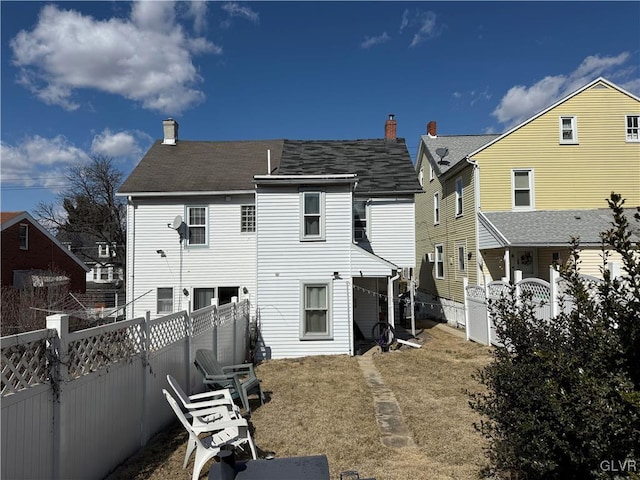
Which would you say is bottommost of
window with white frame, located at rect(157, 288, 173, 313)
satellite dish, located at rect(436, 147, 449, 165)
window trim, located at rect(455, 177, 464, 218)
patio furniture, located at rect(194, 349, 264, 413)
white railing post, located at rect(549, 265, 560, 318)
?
patio furniture, located at rect(194, 349, 264, 413)

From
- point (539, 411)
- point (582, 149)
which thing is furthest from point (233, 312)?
point (582, 149)

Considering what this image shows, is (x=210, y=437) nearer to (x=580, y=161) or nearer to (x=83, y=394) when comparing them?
(x=83, y=394)

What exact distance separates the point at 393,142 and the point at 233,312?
1047cm

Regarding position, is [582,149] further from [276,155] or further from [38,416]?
[38,416]

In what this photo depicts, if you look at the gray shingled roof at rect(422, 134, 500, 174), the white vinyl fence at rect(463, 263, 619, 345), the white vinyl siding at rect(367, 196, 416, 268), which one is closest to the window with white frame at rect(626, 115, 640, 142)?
the gray shingled roof at rect(422, 134, 500, 174)

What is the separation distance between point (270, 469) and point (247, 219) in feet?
39.7

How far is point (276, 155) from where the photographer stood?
17375mm

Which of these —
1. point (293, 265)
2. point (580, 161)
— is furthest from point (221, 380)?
point (580, 161)

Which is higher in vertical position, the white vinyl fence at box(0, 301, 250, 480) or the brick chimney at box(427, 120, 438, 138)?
the brick chimney at box(427, 120, 438, 138)

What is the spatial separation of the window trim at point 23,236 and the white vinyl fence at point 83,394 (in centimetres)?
2133

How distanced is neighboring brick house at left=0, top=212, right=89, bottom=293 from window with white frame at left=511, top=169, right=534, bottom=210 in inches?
889

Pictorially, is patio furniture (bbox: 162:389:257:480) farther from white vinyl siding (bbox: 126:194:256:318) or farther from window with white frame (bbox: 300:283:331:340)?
white vinyl siding (bbox: 126:194:256:318)

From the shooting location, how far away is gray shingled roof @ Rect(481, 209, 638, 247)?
13781 millimetres

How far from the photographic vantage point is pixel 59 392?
3.60m
